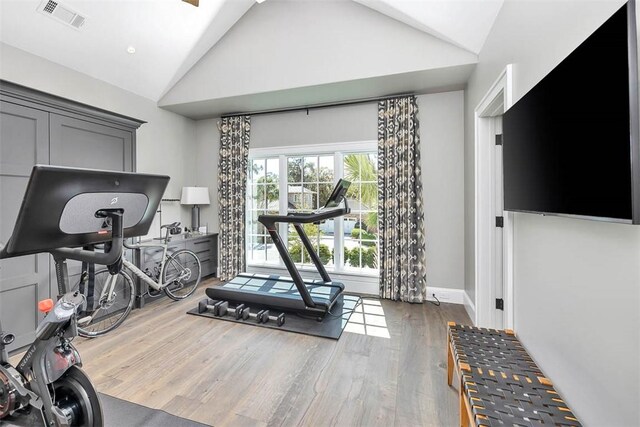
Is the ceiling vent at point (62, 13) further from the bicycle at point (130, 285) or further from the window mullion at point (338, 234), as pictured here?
the window mullion at point (338, 234)

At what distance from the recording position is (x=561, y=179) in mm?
1208

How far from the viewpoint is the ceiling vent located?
2521mm

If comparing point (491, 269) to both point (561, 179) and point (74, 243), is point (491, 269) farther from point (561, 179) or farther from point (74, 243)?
point (74, 243)

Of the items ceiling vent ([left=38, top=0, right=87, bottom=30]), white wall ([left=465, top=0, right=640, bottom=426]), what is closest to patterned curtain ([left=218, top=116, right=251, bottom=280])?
ceiling vent ([left=38, top=0, right=87, bottom=30])

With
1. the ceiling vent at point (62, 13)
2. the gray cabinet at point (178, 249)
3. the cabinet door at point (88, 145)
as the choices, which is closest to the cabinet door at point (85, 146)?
the cabinet door at point (88, 145)

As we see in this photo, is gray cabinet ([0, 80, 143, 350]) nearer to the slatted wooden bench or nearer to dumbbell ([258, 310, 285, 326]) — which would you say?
dumbbell ([258, 310, 285, 326])

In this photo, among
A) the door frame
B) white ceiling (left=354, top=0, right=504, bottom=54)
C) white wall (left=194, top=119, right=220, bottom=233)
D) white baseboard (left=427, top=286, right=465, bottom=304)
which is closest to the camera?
white ceiling (left=354, top=0, right=504, bottom=54)

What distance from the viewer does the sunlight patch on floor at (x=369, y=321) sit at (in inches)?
112

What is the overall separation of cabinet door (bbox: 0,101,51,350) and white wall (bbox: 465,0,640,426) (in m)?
4.06

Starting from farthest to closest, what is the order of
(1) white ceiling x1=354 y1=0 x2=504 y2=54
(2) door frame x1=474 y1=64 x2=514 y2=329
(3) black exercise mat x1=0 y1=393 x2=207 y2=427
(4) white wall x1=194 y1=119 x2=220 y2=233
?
1. (4) white wall x1=194 y1=119 x2=220 y2=233
2. (2) door frame x1=474 y1=64 x2=514 y2=329
3. (1) white ceiling x1=354 y1=0 x2=504 y2=54
4. (3) black exercise mat x1=0 y1=393 x2=207 y2=427

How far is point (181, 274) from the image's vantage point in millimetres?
3877

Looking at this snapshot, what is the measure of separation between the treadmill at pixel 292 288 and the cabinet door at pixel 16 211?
1.61 metres

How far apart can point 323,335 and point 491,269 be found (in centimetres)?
178

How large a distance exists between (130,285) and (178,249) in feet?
2.70
